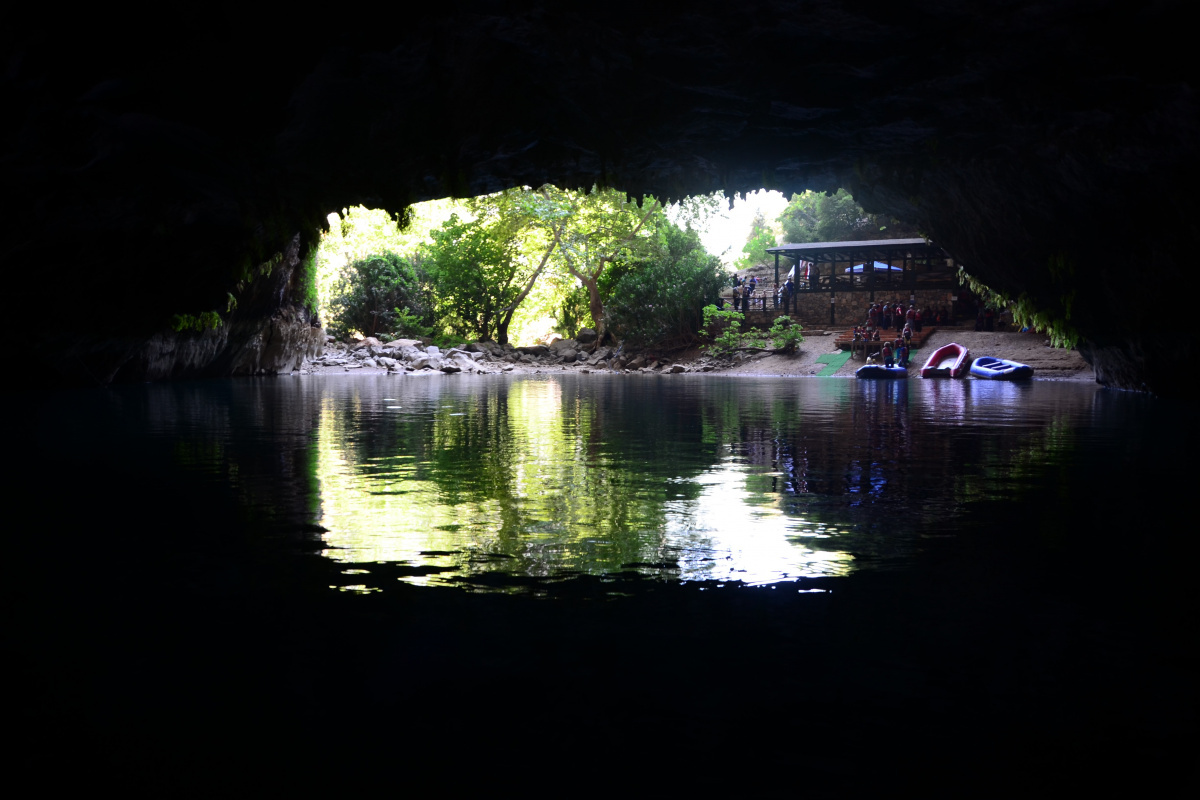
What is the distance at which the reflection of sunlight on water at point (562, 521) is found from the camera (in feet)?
10.6

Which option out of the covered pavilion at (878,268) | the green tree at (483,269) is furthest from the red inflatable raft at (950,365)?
the green tree at (483,269)

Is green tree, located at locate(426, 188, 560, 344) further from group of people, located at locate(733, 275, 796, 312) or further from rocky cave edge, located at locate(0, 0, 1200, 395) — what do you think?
rocky cave edge, located at locate(0, 0, 1200, 395)

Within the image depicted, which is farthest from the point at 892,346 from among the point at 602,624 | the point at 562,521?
the point at 602,624

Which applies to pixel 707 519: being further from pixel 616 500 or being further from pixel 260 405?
pixel 260 405

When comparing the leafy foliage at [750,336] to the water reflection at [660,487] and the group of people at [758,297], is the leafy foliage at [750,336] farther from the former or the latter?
the water reflection at [660,487]

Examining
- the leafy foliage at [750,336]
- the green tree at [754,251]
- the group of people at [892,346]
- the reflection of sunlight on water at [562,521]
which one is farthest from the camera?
the green tree at [754,251]

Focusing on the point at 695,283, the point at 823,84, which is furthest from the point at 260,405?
the point at 695,283

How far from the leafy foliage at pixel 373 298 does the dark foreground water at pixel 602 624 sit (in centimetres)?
3540

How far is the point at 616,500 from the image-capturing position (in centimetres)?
447

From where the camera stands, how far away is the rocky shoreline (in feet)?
90.0

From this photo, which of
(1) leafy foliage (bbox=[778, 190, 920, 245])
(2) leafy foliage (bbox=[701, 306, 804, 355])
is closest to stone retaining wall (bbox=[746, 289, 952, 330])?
(2) leafy foliage (bbox=[701, 306, 804, 355])

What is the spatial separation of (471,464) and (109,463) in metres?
2.65

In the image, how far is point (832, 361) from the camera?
99.8 ft

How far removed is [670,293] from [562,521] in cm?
3252
